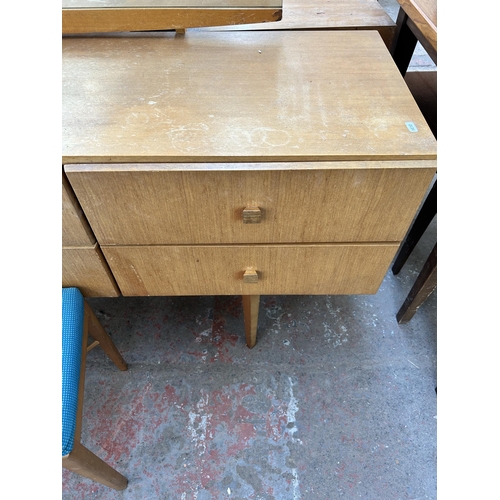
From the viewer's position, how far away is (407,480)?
0.94 m

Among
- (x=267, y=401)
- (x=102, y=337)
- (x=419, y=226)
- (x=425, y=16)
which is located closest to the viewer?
(x=425, y=16)

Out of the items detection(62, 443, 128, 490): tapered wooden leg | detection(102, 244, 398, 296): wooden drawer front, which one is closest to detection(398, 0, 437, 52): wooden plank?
detection(102, 244, 398, 296): wooden drawer front

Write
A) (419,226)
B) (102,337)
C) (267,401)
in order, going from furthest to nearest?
(419,226)
(267,401)
(102,337)

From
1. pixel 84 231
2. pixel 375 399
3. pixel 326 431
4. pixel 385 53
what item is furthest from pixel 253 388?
pixel 385 53

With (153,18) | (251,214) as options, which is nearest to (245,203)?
(251,214)

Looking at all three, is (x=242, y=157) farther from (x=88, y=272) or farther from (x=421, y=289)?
(x=421, y=289)

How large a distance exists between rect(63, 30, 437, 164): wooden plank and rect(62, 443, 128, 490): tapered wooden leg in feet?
1.72

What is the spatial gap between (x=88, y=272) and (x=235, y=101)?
1.46ft

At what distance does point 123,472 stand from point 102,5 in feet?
3.53

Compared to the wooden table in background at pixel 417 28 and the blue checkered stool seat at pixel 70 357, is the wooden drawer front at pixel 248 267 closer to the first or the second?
the blue checkered stool seat at pixel 70 357

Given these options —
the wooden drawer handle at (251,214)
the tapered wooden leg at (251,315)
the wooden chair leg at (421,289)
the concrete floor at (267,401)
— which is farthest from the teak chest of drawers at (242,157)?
the concrete floor at (267,401)

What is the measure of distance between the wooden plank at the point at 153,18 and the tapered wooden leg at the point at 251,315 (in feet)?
1.99

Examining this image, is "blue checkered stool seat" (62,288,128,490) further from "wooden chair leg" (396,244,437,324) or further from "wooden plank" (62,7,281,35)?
"wooden chair leg" (396,244,437,324)

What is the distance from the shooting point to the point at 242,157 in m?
0.55
